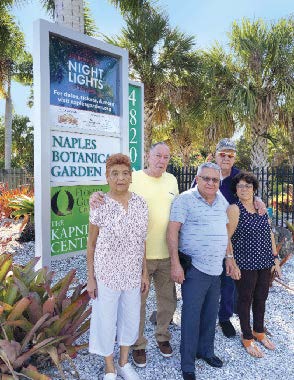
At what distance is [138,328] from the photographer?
261 centimetres

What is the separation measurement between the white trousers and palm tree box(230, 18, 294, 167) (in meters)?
9.90

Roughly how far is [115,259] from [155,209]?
0.58 meters

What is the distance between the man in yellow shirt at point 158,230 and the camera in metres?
2.79

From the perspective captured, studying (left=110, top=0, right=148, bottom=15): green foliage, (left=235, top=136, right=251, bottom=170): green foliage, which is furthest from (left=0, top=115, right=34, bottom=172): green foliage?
(left=110, top=0, right=148, bottom=15): green foliage

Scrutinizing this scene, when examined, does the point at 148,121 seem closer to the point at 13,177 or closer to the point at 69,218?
the point at 13,177

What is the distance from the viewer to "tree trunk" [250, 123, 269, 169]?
12.0 m

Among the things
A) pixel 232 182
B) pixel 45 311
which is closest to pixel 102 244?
pixel 45 311

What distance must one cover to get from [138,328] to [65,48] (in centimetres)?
317

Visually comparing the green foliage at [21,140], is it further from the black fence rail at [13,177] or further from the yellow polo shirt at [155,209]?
the yellow polo shirt at [155,209]

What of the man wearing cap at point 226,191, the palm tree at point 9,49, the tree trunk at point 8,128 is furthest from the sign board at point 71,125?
the tree trunk at point 8,128

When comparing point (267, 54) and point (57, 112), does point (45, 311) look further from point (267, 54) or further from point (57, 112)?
point (267, 54)

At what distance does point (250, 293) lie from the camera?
119 inches

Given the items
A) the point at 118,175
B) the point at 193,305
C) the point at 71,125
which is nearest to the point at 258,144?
the point at 71,125

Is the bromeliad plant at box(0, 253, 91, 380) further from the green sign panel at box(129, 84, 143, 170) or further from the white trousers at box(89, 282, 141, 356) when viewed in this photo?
the green sign panel at box(129, 84, 143, 170)
